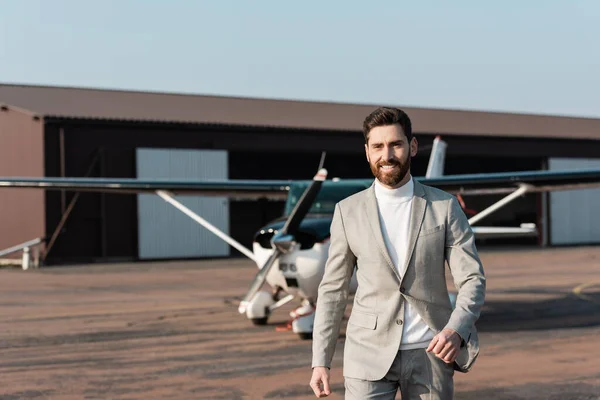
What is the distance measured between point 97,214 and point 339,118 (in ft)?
39.8

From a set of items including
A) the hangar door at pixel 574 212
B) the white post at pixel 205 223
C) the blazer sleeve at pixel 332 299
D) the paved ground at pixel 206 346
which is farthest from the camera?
the hangar door at pixel 574 212

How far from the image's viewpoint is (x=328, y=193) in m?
9.80

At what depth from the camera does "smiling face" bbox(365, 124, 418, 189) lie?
257 centimetres

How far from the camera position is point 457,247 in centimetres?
257

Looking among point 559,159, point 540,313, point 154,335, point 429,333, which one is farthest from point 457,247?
point 559,159

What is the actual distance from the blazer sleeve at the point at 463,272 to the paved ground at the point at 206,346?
11.3 feet

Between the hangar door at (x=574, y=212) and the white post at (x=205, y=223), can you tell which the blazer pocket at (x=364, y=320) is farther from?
the hangar door at (x=574, y=212)

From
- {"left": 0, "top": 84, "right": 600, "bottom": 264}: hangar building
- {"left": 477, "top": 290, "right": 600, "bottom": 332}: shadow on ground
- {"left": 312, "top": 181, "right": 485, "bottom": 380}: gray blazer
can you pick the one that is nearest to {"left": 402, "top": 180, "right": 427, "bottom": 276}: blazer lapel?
{"left": 312, "top": 181, "right": 485, "bottom": 380}: gray blazer

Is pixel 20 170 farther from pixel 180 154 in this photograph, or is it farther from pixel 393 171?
pixel 393 171

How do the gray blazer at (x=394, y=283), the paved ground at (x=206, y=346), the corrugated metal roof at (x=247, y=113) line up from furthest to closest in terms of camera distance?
the corrugated metal roof at (x=247, y=113)
the paved ground at (x=206, y=346)
the gray blazer at (x=394, y=283)

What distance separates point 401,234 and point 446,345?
1.53 ft

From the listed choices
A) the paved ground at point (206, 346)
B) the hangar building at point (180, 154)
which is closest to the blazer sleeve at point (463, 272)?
the paved ground at point (206, 346)

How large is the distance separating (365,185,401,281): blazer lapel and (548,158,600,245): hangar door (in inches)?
1292

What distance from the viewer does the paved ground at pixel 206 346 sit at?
6152mm
